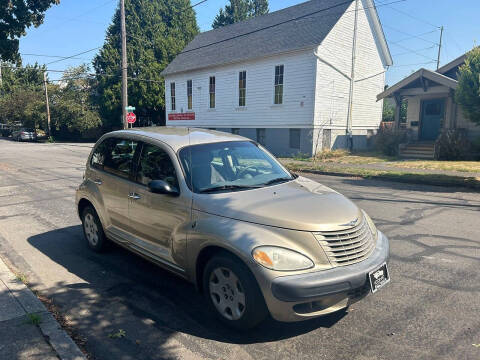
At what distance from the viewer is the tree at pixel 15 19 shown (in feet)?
48.1

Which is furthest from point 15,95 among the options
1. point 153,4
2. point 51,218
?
point 51,218

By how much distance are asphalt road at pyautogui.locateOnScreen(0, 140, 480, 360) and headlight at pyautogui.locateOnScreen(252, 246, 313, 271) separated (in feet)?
2.35

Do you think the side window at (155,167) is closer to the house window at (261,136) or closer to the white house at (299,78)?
the white house at (299,78)

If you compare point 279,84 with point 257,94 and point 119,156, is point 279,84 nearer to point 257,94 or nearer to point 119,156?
point 257,94

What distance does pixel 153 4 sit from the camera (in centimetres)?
5225

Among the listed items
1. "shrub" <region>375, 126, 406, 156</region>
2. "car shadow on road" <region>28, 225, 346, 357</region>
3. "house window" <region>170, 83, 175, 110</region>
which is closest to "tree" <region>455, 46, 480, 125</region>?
"shrub" <region>375, 126, 406, 156</region>

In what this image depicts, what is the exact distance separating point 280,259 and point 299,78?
19093 mm

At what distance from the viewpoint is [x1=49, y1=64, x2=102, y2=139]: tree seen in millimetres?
40000

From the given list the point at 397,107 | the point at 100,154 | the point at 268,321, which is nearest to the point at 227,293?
the point at 268,321

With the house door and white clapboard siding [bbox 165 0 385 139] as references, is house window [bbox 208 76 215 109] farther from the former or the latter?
the house door

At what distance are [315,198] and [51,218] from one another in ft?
19.2

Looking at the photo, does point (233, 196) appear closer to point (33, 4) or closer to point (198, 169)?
point (198, 169)

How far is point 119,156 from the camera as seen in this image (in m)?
4.79

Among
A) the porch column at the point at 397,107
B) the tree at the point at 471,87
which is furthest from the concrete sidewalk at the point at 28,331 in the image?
the porch column at the point at 397,107
